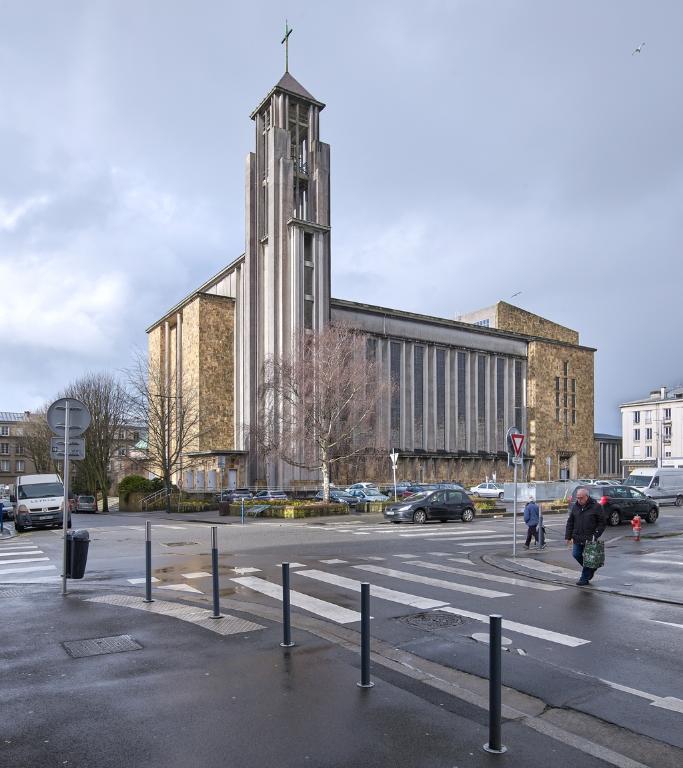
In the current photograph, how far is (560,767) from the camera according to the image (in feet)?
14.4

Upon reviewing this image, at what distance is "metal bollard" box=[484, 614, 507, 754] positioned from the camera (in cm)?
439

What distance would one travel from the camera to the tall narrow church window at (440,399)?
70500 millimetres

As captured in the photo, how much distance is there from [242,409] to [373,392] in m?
21.3

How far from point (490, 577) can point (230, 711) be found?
314 inches

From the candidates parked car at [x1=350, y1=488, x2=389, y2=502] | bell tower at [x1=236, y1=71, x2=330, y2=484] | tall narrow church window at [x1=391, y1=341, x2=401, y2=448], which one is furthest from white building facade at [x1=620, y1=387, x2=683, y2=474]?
parked car at [x1=350, y1=488, x2=389, y2=502]

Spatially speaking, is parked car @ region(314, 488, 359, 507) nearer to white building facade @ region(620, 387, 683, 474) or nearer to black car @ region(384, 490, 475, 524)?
black car @ region(384, 490, 475, 524)

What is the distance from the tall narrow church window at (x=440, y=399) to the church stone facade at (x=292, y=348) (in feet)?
0.41

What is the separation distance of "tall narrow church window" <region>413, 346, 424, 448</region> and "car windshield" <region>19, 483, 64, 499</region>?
43904 millimetres

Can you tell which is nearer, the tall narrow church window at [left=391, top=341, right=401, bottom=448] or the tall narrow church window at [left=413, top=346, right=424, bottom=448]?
the tall narrow church window at [left=391, top=341, right=401, bottom=448]

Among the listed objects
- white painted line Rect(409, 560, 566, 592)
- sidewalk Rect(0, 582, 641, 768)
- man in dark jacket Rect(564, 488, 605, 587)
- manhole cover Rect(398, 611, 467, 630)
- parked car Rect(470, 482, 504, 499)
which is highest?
man in dark jacket Rect(564, 488, 605, 587)

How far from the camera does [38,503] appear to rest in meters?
27.5

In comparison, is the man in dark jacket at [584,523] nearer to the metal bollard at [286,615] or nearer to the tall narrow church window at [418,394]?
the metal bollard at [286,615]

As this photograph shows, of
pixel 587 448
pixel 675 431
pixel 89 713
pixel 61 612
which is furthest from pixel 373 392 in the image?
pixel 675 431

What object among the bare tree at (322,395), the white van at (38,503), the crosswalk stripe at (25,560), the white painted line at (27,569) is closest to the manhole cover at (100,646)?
the white painted line at (27,569)
